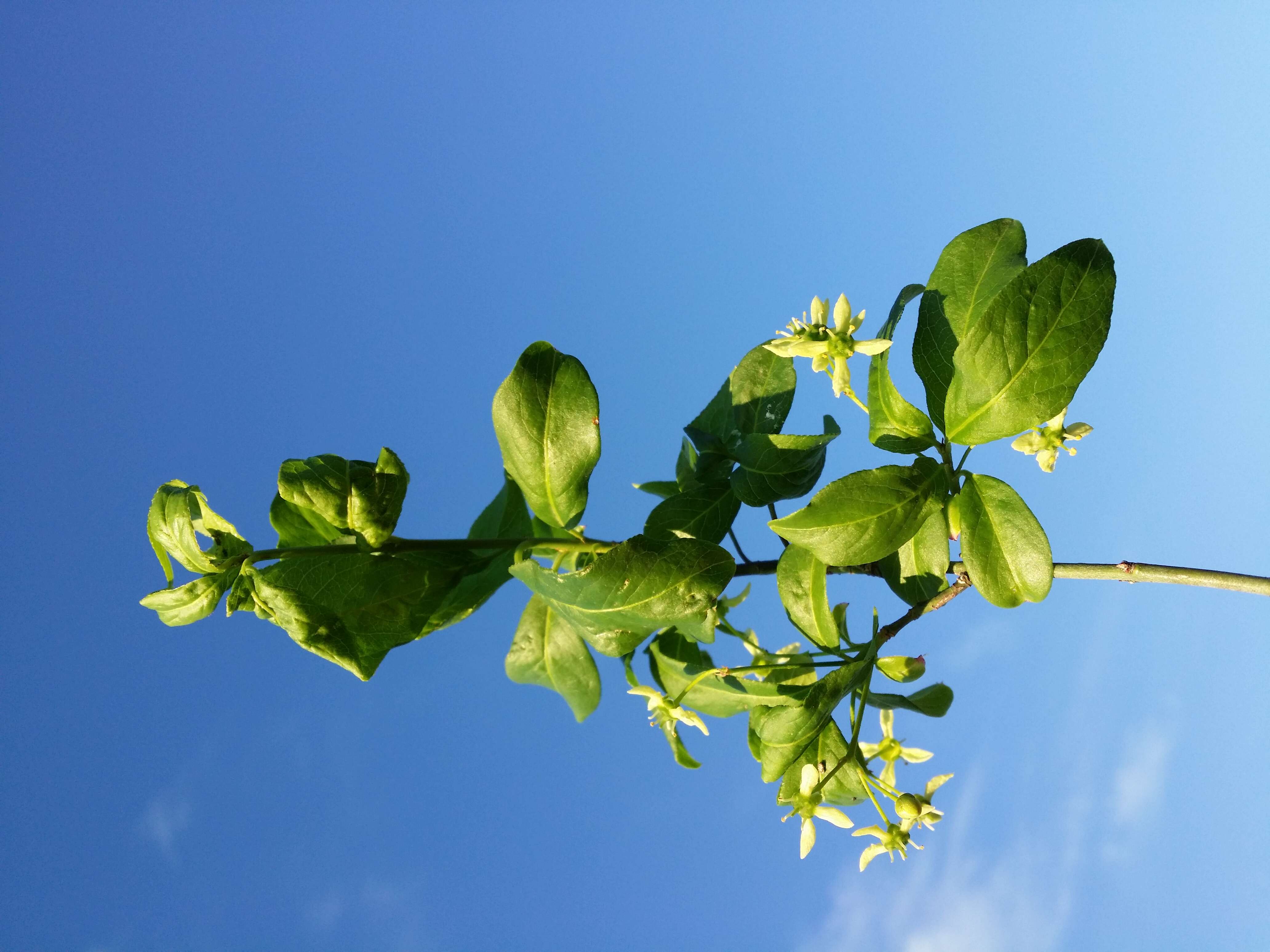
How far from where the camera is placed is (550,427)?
1.59 m

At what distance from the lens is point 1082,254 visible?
1305 millimetres

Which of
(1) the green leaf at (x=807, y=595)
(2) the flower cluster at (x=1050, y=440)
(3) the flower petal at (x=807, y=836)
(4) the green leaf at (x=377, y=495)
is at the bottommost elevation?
(3) the flower petal at (x=807, y=836)

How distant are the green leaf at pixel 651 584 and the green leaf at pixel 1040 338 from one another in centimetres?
49

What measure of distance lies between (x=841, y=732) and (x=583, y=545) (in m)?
0.60

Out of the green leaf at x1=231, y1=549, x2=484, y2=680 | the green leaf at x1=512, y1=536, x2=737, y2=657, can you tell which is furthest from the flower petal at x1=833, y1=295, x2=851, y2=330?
the green leaf at x1=231, y1=549, x2=484, y2=680

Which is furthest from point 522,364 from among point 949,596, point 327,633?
point 949,596

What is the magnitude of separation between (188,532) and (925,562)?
127 centimetres

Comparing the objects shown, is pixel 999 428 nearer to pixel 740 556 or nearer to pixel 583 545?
pixel 740 556

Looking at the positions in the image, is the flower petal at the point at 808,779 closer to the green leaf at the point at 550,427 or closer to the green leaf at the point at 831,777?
the green leaf at the point at 831,777

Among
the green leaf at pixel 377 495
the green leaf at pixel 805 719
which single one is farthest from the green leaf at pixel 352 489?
the green leaf at pixel 805 719

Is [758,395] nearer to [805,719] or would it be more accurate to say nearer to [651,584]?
[651,584]

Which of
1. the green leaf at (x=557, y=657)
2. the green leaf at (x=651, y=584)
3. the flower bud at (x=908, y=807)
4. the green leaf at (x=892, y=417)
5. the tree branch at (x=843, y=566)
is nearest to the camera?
the tree branch at (x=843, y=566)

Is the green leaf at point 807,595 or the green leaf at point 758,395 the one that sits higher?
the green leaf at point 758,395

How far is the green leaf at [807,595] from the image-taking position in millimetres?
1526
